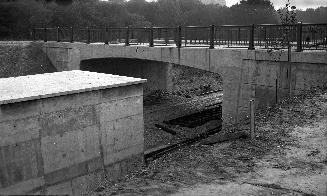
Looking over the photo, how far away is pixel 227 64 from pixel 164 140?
526 centimetres

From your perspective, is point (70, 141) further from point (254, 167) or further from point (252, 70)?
point (252, 70)

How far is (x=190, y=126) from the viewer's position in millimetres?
19438

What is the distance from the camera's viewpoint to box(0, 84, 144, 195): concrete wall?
873 centimetres

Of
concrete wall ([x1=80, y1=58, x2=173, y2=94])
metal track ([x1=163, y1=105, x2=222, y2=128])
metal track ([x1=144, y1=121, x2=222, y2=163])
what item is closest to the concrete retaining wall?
metal track ([x1=144, y1=121, x2=222, y2=163])

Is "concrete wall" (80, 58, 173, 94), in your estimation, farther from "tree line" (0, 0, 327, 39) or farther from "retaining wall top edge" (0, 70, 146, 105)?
"retaining wall top edge" (0, 70, 146, 105)

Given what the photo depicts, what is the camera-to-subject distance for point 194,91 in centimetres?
3123

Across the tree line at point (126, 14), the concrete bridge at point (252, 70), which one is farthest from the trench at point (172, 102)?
the tree line at point (126, 14)

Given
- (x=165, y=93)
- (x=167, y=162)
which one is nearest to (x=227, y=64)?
(x=167, y=162)

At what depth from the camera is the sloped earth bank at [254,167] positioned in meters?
6.70

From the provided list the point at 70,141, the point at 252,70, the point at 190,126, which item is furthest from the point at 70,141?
the point at 190,126

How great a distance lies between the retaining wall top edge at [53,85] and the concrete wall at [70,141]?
0.15 meters

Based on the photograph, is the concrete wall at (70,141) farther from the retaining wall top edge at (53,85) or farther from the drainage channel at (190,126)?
the drainage channel at (190,126)

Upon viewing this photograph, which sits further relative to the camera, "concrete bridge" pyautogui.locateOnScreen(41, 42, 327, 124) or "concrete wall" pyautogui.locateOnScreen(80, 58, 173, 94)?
"concrete wall" pyautogui.locateOnScreen(80, 58, 173, 94)

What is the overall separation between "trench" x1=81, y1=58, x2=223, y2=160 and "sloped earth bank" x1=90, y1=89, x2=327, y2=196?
6.66 m
